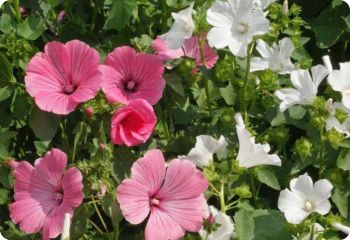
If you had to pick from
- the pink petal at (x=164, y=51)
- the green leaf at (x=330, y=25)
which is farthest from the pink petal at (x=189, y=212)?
the green leaf at (x=330, y=25)

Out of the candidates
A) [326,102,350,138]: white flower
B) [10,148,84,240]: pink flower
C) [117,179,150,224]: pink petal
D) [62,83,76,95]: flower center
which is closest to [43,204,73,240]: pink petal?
[10,148,84,240]: pink flower

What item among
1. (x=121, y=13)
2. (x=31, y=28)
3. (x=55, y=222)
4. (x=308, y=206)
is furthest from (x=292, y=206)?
(x=31, y=28)

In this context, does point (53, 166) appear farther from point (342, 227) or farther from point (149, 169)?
point (342, 227)

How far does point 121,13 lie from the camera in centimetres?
176

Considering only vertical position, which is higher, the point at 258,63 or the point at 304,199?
the point at 258,63

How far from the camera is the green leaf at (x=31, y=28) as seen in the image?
1.74 m

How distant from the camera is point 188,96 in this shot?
5.88 feet

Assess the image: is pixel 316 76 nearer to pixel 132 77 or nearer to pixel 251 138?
pixel 251 138

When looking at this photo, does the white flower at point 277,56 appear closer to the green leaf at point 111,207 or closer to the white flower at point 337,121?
the white flower at point 337,121

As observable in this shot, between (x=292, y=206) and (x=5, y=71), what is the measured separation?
69cm

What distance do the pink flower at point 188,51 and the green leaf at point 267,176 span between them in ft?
0.83

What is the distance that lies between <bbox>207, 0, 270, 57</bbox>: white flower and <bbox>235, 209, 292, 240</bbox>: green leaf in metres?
0.32

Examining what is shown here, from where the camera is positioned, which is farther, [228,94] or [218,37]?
[228,94]

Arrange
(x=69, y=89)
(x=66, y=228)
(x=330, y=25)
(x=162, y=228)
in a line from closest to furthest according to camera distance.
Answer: (x=66, y=228) < (x=162, y=228) < (x=69, y=89) < (x=330, y=25)
